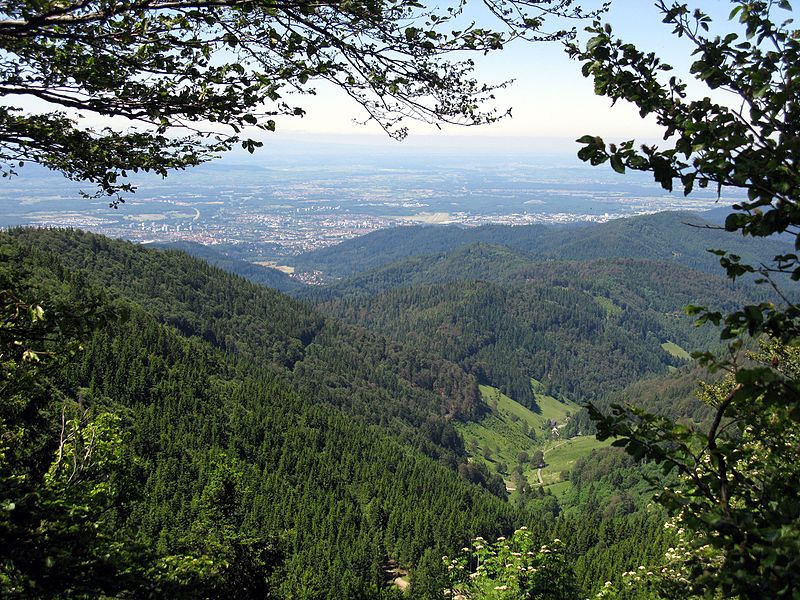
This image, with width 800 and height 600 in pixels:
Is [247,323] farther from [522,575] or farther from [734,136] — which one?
[734,136]

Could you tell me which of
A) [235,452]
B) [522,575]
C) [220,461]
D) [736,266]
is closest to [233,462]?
[220,461]

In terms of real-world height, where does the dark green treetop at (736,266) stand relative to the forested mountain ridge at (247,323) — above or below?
above

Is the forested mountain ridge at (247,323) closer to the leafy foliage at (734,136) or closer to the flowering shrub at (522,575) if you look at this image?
the flowering shrub at (522,575)

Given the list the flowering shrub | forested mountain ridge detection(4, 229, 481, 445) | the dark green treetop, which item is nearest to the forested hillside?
forested mountain ridge detection(4, 229, 481, 445)

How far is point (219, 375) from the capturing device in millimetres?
110312

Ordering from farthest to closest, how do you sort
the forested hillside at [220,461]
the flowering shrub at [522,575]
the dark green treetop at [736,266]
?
the flowering shrub at [522,575] < the forested hillside at [220,461] < the dark green treetop at [736,266]

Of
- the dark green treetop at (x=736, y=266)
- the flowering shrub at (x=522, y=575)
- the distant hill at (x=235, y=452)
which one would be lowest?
the distant hill at (x=235, y=452)

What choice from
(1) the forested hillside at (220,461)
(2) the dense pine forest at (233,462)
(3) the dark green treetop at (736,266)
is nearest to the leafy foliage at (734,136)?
(3) the dark green treetop at (736,266)

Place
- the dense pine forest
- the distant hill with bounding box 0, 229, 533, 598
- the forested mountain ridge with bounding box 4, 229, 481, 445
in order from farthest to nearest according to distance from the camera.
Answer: the forested mountain ridge with bounding box 4, 229, 481, 445, the distant hill with bounding box 0, 229, 533, 598, the dense pine forest

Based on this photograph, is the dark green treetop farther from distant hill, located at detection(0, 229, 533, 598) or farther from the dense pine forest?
distant hill, located at detection(0, 229, 533, 598)

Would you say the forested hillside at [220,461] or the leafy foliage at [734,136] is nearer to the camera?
the leafy foliage at [734,136]

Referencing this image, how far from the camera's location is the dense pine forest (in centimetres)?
778

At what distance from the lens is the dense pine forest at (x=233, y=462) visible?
7775mm

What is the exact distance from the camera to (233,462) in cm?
1997
